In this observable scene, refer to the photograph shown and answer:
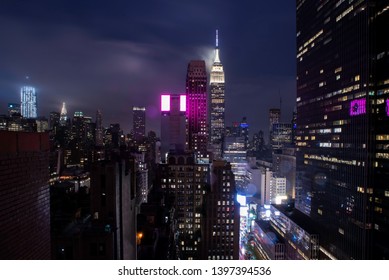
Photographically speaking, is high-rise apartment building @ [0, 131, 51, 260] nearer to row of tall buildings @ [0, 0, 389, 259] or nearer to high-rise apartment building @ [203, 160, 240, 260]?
row of tall buildings @ [0, 0, 389, 259]

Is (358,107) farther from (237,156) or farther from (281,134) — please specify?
(237,156)

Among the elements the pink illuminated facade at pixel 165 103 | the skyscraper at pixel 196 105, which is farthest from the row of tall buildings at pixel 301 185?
the skyscraper at pixel 196 105

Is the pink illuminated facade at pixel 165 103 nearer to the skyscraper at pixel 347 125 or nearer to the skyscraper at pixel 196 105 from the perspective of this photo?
the skyscraper at pixel 347 125

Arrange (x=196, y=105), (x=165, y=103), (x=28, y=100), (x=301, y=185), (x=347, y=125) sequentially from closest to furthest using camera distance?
1. (x=28, y=100)
2. (x=165, y=103)
3. (x=347, y=125)
4. (x=301, y=185)
5. (x=196, y=105)

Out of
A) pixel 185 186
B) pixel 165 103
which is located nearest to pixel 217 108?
pixel 185 186

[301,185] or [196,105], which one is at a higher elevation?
[196,105]

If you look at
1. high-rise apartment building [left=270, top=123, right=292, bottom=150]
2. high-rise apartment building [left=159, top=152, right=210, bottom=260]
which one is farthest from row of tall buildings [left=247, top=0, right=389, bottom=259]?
high-rise apartment building [left=270, top=123, right=292, bottom=150]
